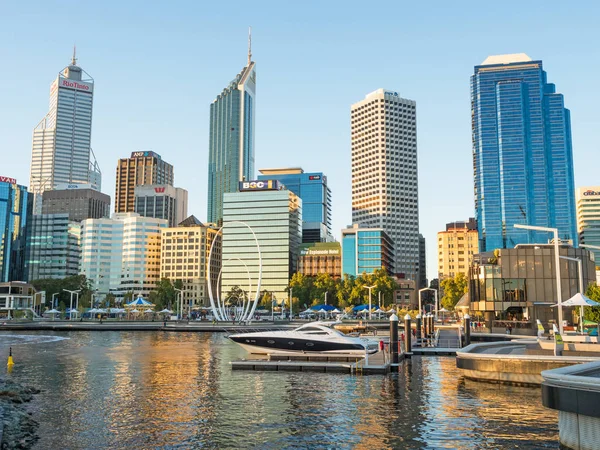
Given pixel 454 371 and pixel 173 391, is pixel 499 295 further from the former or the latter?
pixel 173 391

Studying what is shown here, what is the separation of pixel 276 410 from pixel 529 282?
255 feet

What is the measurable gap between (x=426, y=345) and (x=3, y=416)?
163 ft

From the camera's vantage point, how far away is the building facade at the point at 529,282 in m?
95.3

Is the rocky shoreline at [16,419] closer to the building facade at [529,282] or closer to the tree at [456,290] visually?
the building facade at [529,282]

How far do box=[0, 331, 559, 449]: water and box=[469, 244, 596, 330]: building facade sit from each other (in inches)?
2171

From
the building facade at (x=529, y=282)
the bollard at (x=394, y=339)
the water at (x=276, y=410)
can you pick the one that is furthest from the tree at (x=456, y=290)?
the bollard at (x=394, y=339)

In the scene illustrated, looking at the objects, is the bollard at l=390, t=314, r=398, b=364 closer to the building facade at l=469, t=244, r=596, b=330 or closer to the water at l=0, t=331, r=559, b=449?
the water at l=0, t=331, r=559, b=449

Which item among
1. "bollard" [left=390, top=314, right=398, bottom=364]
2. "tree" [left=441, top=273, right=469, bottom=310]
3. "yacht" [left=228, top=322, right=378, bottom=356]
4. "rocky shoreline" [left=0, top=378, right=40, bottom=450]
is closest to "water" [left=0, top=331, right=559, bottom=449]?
"rocky shoreline" [left=0, top=378, right=40, bottom=450]

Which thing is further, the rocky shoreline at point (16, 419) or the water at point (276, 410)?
the water at point (276, 410)

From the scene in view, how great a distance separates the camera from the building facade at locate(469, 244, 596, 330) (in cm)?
9531

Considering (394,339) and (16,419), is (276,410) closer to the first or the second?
(16,419)

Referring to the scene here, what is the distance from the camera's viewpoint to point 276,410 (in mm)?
30297

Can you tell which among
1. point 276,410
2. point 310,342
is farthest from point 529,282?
point 276,410

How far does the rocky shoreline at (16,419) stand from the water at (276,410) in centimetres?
60
